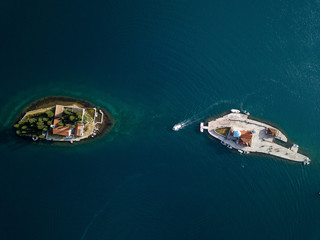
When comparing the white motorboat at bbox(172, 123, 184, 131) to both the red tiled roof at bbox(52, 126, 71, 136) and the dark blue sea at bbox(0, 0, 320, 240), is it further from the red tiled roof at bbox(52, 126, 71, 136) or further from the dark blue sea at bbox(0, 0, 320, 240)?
the red tiled roof at bbox(52, 126, 71, 136)

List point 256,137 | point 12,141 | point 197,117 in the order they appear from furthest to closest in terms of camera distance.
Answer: point 256,137, point 197,117, point 12,141

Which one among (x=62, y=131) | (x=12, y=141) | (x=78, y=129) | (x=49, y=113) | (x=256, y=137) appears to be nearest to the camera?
(x=49, y=113)

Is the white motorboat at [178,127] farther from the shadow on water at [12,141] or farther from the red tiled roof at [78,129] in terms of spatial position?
the shadow on water at [12,141]

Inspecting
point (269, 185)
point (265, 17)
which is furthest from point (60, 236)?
point (265, 17)

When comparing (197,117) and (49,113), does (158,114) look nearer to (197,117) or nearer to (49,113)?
(197,117)

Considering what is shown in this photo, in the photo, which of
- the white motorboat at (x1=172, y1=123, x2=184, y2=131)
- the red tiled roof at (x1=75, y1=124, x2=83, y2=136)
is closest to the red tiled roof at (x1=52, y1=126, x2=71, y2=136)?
the red tiled roof at (x1=75, y1=124, x2=83, y2=136)

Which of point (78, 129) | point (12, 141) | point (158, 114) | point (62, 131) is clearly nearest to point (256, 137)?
point (158, 114)
